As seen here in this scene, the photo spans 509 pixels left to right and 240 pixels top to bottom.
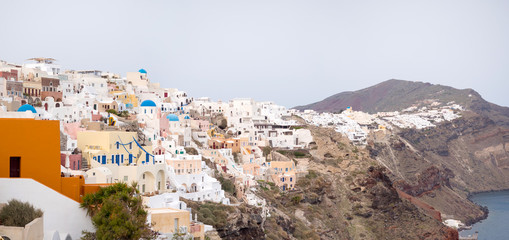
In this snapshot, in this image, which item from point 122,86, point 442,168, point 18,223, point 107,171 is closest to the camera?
point 18,223

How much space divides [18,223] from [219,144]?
44617 mm

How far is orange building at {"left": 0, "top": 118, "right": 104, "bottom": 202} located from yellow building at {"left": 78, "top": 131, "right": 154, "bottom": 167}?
16.2 meters

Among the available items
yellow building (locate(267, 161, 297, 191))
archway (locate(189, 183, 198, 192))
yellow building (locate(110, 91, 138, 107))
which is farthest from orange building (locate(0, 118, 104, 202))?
yellow building (locate(267, 161, 297, 191))

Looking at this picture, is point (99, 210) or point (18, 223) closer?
point (18, 223)

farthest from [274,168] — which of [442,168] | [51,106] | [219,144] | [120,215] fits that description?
[442,168]

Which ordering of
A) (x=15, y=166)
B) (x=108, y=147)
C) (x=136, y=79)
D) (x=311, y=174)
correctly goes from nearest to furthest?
(x=15, y=166)
(x=108, y=147)
(x=311, y=174)
(x=136, y=79)

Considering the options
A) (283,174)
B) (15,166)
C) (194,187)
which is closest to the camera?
(15,166)

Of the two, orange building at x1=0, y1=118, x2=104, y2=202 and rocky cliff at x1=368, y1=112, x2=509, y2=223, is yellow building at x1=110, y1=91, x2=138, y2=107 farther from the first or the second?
rocky cliff at x1=368, y1=112, x2=509, y2=223

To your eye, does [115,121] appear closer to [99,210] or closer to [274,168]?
[274,168]

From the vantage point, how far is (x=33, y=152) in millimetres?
15734

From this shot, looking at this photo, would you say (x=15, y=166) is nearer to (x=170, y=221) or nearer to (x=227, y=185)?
(x=170, y=221)

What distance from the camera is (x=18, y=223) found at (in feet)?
44.9

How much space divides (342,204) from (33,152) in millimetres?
50213

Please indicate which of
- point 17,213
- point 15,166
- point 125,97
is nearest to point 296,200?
point 125,97
